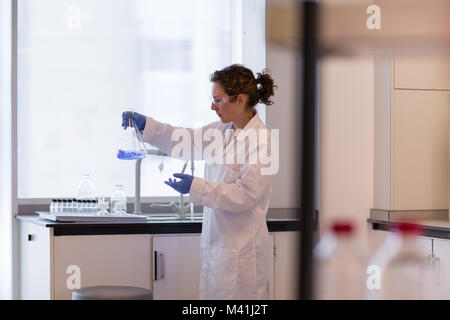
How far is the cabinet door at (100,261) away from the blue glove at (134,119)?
1.47ft

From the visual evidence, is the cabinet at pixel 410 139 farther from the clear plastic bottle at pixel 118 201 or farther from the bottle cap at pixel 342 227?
the bottle cap at pixel 342 227

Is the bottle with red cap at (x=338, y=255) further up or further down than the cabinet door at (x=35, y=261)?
further up

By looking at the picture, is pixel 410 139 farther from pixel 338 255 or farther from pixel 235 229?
pixel 338 255

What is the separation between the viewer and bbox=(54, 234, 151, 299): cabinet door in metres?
2.78

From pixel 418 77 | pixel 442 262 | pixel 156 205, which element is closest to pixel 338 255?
pixel 442 262

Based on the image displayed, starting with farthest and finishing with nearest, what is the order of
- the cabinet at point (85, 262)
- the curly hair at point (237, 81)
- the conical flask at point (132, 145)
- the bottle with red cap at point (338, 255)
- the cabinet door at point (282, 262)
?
the cabinet door at point (282, 262) → the conical flask at point (132, 145) → the cabinet at point (85, 262) → the curly hair at point (237, 81) → the bottle with red cap at point (338, 255)

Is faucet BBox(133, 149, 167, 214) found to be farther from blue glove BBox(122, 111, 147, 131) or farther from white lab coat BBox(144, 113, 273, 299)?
white lab coat BBox(144, 113, 273, 299)

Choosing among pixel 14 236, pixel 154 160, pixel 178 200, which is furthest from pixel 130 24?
pixel 14 236

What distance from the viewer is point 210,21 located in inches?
145

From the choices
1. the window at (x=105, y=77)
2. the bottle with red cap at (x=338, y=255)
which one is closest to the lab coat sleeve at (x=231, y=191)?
the window at (x=105, y=77)

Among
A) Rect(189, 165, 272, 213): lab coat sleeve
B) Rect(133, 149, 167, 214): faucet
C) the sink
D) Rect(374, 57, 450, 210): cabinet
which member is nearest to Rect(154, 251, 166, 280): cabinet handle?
the sink

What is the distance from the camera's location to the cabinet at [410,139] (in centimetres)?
337

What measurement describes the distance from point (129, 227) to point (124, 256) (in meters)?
0.12

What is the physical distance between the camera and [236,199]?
243 centimetres
